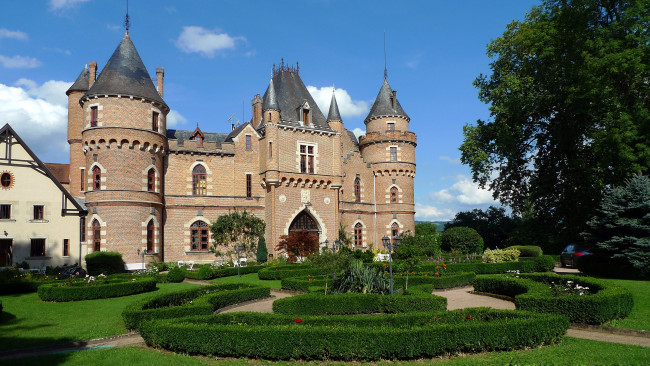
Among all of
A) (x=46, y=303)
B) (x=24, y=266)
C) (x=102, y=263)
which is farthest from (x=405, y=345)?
(x=24, y=266)

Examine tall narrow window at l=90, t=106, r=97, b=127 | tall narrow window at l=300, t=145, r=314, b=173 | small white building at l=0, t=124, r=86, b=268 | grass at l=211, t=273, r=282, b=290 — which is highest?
tall narrow window at l=90, t=106, r=97, b=127

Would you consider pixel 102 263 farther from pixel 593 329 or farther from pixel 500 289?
pixel 593 329

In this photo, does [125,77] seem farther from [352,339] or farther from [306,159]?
[352,339]

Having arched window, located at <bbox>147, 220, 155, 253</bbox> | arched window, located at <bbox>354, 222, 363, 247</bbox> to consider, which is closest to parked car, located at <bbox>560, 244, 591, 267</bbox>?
arched window, located at <bbox>354, 222, 363, 247</bbox>

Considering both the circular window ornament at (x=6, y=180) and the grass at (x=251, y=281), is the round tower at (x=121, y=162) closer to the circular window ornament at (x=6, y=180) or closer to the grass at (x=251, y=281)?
the circular window ornament at (x=6, y=180)

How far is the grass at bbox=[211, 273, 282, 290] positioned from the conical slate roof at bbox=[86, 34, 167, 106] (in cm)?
1323

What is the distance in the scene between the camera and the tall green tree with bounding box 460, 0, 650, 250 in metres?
22.5

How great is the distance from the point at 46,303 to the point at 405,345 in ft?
47.0

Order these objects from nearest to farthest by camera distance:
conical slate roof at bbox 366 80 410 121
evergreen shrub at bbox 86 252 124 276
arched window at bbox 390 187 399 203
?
1. evergreen shrub at bbox 86 252 124 276
2. arched window at bbox 390 187 399 203
3. conical slate roof at bbox 366 80 410 121

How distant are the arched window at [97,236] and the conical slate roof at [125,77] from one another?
8.22m

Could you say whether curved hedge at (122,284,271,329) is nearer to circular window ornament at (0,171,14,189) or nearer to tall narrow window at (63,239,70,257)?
tall narrow window at (63,239,70,257)

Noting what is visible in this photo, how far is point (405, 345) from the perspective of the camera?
29.6 ft

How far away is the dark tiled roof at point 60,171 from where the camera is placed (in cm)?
4453

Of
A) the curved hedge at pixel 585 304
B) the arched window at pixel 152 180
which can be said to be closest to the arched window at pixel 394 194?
the arched window at pixel 152 180
